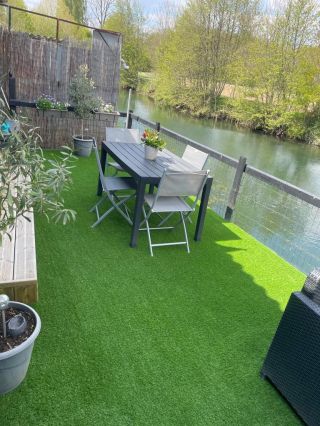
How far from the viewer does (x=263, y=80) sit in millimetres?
16656

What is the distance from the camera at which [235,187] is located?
14.4 feet

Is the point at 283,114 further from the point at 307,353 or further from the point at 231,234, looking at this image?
the point at 307,353

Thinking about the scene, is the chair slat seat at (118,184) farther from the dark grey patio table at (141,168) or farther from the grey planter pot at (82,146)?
the grey planter pot at (82,146)

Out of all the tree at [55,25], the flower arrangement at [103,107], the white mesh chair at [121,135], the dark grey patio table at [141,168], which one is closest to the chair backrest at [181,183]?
the dark grey patio table at [141,168]

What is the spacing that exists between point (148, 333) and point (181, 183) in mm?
1442

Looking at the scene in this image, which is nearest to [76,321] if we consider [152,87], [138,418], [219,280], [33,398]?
[33,398]

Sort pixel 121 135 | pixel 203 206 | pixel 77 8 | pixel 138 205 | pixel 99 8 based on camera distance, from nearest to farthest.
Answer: pixel 138 205, pixel 203 206, pixel 121 135, pixel 77 8, pixel 99 8

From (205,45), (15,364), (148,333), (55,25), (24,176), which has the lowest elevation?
(148,333)

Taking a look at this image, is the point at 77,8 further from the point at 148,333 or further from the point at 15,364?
the point at 15,364

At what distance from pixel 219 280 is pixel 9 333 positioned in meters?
1.88

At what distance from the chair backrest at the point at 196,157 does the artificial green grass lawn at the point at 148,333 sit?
3.63 ft

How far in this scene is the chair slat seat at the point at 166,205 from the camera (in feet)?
10.7

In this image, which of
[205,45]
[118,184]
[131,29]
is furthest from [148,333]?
[131,29]

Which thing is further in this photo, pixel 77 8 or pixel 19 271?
pixel 77 8
